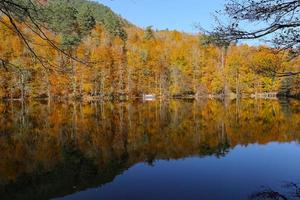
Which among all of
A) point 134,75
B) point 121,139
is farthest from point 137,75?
point 121,139

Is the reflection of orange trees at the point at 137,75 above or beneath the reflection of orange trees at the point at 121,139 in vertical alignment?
above

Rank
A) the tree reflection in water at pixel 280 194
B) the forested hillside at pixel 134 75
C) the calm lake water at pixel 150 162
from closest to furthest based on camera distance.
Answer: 1. the tree reflection in water at pixel 280 194
2. the calm lake water at pixel 150 162
3. the forested hillside at pixel 134 75

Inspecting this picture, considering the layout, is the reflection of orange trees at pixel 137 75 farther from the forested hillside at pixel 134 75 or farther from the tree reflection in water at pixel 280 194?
the tree reflection in water at pixel 280 194

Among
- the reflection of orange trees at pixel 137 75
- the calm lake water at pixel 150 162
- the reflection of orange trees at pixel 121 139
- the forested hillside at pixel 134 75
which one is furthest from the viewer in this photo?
the reflection of orange trees at pixel 137 75

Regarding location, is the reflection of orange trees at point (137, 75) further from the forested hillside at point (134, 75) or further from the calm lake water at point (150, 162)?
the calm lake water at point (150, 162)

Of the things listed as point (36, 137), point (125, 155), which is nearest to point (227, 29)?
point (125, 155)

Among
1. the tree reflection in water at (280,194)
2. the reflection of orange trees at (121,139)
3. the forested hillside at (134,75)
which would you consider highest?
the forested hillside at (134,75)

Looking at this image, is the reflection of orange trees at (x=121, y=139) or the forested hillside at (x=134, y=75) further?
the forested hillside at (x=134, y=75)

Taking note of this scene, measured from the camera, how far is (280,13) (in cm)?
654

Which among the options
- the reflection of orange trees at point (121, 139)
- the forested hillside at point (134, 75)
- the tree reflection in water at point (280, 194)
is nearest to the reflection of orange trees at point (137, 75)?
the forested hillside at point (134, 75)

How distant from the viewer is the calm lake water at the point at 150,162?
9.04 metres

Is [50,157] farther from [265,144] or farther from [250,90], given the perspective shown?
[250,90]

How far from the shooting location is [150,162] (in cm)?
1238

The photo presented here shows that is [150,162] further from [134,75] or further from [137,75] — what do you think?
[137,75]
